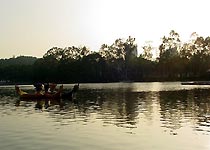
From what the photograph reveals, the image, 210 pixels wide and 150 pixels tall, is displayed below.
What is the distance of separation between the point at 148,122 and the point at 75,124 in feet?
15.7

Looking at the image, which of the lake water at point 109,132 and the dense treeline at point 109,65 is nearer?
the lake water at point 109,132

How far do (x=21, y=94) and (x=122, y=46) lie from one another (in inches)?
3930

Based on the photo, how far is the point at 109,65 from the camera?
152125 mm

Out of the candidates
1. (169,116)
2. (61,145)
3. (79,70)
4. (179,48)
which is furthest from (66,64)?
(61,145)

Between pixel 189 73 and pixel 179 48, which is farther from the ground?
pixel 179 48

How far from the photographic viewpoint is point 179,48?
5384 inches

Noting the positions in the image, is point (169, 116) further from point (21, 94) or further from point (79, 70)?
point (79, 70)

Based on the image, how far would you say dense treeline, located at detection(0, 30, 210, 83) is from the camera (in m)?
138

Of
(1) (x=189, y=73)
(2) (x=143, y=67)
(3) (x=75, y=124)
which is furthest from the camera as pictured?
(2) (x=143, y=67)

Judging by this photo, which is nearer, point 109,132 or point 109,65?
point 109,132

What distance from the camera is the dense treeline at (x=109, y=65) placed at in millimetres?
137500

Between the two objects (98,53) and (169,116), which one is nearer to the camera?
(169,116)

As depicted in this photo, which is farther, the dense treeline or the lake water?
the dense treeline

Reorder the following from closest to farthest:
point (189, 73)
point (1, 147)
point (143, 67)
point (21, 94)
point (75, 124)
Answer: point (1, 147), point (75, 124), point (21, 94), point (189, 73), point (143, 67)
